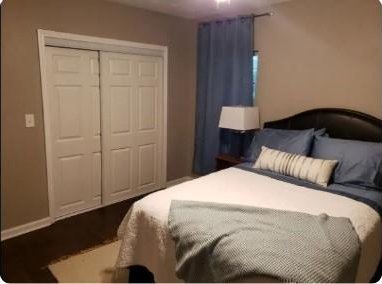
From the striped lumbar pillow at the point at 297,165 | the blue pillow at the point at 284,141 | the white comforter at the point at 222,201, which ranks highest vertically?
the blue pillow at the point at 284,141

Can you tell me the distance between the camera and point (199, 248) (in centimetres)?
152

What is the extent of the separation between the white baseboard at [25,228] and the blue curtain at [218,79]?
1.99 meters

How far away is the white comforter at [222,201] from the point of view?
1755mm

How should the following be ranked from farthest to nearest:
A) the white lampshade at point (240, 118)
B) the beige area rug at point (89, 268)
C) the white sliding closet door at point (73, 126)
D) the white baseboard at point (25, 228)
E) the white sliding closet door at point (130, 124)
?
the white sliding closet door at point (130, 124)
the white lampshade at point (240, 118)
the white sliding closet door at point (73, 126)
the white baseboard at point (25, 228)
the beige area rug at point (89, 268)

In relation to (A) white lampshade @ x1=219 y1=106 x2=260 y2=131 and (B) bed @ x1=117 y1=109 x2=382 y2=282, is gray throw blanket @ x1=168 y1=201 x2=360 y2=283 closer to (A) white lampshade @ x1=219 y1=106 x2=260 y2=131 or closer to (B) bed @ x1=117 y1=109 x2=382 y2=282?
(B) bed @ x1=117 y1=109 x2=382 y2=282

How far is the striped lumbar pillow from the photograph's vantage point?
2396mm

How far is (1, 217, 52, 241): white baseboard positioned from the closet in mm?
152

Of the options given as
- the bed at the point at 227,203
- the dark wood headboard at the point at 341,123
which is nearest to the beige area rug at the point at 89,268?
the bed at the point at 227,203

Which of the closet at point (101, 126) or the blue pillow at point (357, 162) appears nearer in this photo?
the blue pillow at point (357, 162)

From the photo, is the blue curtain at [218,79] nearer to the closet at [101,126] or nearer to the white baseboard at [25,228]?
the closet at [101,126]

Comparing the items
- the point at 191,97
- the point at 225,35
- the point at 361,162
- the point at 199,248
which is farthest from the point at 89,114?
the point at 361,162

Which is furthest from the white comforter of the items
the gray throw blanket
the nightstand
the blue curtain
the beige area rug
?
the blue curtain

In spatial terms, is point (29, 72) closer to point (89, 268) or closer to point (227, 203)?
point (89, 268)

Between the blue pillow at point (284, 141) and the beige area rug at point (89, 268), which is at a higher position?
the blue pillow at point (284, 141)
